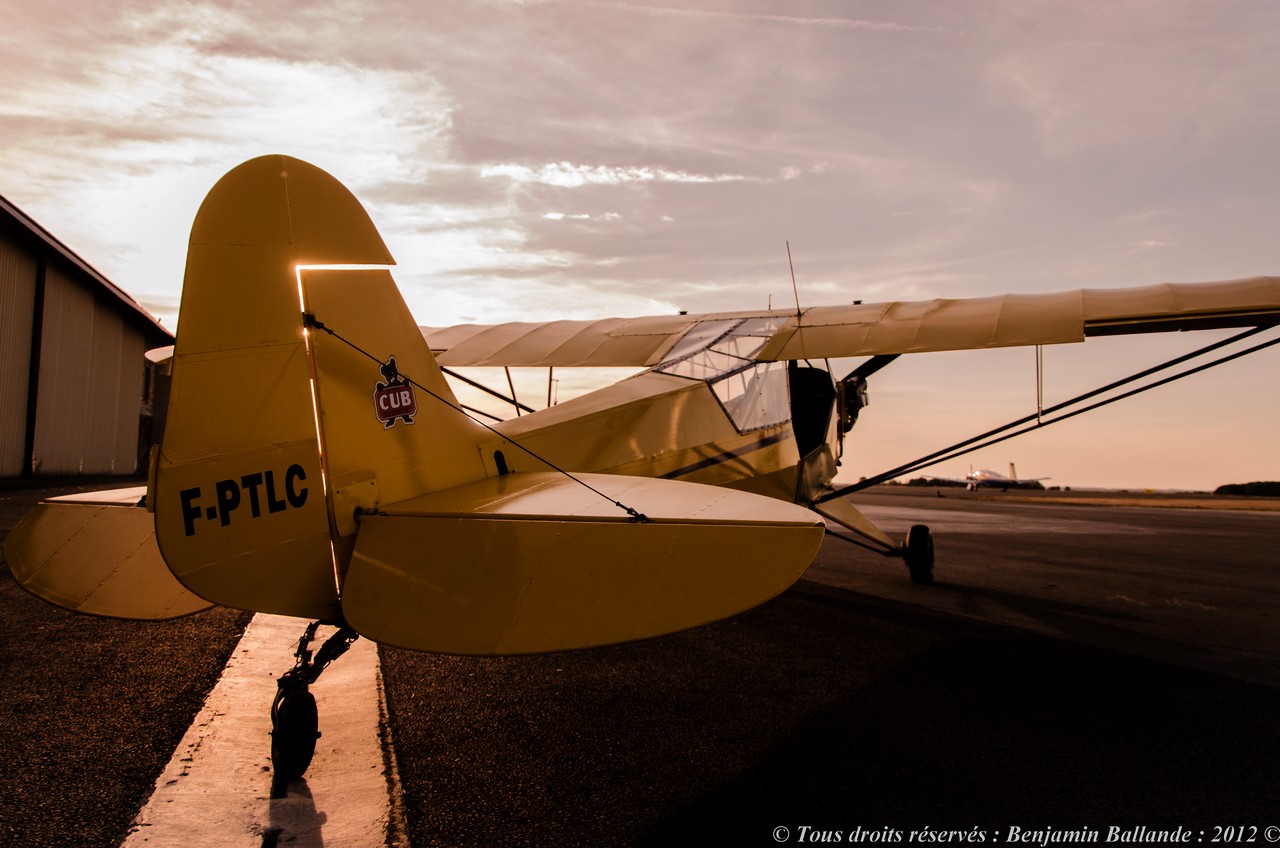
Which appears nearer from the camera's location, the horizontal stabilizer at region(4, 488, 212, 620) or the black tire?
the black tire

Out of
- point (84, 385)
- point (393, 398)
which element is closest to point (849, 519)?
point (393, 398)

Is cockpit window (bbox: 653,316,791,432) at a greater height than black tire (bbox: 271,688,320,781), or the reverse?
cockpit window (bbox: 653,316,791,432)

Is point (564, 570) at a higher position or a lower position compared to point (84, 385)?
higher

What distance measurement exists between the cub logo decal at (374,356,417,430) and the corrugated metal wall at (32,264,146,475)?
22.3 meters

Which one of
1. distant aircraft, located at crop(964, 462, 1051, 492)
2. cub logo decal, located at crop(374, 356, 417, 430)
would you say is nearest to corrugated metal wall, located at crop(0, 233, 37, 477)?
cub logo decal, located at crop(374, 356, 417, 430)

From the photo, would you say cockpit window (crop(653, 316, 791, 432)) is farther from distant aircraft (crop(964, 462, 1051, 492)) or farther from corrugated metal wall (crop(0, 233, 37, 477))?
distant aircraft (crop(964, 462, 1051, 492))

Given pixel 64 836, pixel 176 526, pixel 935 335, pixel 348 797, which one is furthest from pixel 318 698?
pixel 935 335

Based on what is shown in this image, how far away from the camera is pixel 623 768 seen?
3479mm

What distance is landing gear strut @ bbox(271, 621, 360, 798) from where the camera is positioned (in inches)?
128

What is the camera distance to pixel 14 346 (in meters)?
19.7

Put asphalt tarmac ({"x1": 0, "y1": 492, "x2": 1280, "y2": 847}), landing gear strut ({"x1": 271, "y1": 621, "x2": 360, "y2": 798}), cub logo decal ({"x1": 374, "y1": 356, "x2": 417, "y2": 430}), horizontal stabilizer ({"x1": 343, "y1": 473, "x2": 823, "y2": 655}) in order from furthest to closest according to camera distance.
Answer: cub logo decal ({"x1": 374, "y1": 356, "x2": 417, "y2": 430}) → landing gear strut ({"x1": 271, "y1": 621, "x2": 360, "y2": 798}) → asphalt tarmac ({"x1": 0, "y1": 492, "x2": 1280, "y2": 847}) → horizontal stabilizer ({"x1": 343, "y1": 473, "x2": 823, "y2": 655})

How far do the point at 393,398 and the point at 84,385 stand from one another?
2466cm

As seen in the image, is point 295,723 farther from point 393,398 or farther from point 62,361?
point 62,361

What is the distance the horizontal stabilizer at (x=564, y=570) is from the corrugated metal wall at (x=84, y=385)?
75.7 ft
